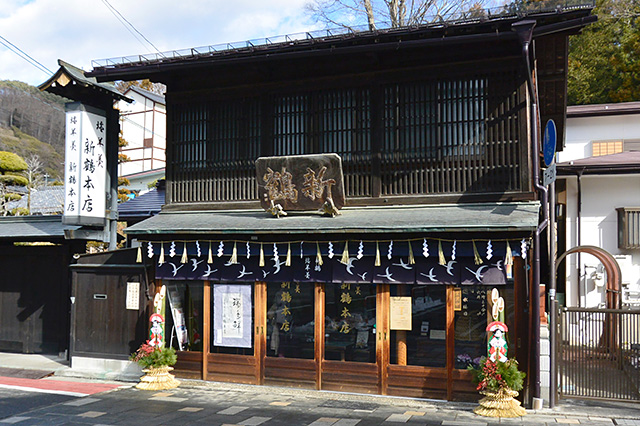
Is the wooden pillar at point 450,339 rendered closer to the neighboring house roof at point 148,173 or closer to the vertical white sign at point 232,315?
the vertical white sign at point 232,315

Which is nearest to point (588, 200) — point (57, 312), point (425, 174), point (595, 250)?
point (595, 250)

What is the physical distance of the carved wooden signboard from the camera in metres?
12.2

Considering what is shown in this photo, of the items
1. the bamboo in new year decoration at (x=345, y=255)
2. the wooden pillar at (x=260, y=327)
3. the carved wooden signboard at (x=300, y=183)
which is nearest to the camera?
the bamboo in new year decoration at (x=345, y=255)

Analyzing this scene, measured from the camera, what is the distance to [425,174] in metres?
12.3

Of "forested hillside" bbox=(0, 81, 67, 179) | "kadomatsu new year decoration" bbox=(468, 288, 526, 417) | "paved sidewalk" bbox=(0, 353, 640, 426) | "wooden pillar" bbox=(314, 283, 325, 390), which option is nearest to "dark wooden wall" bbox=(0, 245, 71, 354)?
"paved sidewalk" bbox=(0, 353, 640, 426)

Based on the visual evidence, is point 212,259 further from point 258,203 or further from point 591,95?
point 591,95

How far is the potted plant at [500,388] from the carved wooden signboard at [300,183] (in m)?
4.46

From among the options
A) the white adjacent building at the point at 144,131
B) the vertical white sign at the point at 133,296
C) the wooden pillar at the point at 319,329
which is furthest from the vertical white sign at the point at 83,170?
the white adjacent building at the point at 144,131

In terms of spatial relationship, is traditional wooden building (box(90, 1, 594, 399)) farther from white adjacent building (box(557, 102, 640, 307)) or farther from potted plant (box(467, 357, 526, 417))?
white adjacent building (box(557, 102, 640, 307))

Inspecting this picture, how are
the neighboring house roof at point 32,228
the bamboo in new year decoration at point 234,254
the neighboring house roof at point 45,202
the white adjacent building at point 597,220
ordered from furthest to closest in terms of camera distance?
the neighboring house roof at point 45,202 < the white adjacent building at point 597,220 < the neighboring house roof at point 32,228 < the bamboo in new year decoration at point 234,254

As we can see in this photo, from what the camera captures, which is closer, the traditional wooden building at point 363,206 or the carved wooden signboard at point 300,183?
the traditional wooden building at point 363,206

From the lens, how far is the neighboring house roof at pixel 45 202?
123 feet

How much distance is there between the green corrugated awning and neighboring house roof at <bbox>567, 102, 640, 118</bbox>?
50.8ft

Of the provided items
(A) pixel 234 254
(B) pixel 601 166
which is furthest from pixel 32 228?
(B) pixel 601 166
